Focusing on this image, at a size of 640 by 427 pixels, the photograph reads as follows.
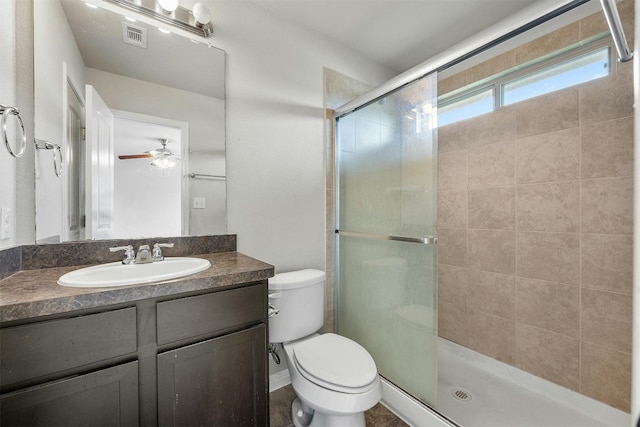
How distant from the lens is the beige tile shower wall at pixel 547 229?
1.43 m

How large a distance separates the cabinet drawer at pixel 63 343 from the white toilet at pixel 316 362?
2.33 feet

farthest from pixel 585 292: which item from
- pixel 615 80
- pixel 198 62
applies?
pixel 198 62

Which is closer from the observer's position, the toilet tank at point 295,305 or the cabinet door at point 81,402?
the cabinet door at point 81,402

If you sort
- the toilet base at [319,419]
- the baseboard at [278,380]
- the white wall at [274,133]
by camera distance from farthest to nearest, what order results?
the baseboard at [278,380]
the white wall at [274,133]
the toilet base at [319,419]

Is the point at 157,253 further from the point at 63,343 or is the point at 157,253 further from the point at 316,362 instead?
the point at 316,362

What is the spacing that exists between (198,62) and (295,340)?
1690 mm

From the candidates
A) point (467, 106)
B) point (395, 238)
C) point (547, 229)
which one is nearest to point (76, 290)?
point (395, 238)

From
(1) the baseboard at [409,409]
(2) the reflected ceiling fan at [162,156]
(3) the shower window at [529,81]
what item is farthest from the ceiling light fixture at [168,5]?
(1) the baseboard at [409,409]

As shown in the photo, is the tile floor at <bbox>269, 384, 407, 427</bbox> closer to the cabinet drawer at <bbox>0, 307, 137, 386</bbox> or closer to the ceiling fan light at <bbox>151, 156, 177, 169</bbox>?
the cabinet drawer at <bbox>0, 307, 137, 386</bbox>

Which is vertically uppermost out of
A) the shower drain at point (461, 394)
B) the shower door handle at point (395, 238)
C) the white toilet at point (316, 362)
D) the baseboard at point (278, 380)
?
the shower door handle at point (395, 238)

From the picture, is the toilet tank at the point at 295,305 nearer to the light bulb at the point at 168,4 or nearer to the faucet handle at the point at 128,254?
the faucet handle at the point at 128,254

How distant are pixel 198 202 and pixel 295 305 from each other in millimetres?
797

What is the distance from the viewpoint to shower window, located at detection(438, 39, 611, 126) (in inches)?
60.4

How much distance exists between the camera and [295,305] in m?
1.52
